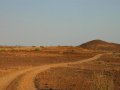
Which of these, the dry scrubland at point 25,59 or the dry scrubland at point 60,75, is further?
the dry scrubland at point 25,59

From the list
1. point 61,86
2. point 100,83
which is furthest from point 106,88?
point 61,86

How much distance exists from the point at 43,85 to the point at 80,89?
11.1 feet

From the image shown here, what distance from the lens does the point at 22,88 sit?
74.0ft

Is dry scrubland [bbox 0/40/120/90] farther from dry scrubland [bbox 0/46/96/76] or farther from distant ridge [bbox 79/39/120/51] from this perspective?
distant ridge [bbox 79/39/120/51]

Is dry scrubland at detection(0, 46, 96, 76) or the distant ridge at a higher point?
the distant ridge

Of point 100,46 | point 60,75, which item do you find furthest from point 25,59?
point 100,46

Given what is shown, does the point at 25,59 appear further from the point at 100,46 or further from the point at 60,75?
the point at 100,46

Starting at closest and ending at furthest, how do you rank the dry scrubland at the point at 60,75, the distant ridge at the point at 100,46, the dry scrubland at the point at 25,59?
1. the dry scrubland at the point at 60,75
2. the dry scrubland at the point at 25,59
3. the distant ridge at the point at 100,46

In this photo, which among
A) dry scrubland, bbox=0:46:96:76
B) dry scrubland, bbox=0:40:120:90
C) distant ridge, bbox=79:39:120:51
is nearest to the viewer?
dry scrubland, bbox=0:40:120:90

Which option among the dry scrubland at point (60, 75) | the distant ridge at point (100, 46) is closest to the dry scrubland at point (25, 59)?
the dry scrubland at point (60, 75)

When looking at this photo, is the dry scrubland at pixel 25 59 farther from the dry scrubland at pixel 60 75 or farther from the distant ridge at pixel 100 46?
the distant ridge at pixel 100 46

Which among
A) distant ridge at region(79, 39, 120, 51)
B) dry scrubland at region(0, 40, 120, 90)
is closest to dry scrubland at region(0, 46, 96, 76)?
dry scrubland at region(0, 40, 120, 90)

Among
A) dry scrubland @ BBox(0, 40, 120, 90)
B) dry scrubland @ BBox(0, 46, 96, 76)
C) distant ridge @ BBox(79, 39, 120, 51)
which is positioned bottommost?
dry scrubland @ BBox(0, 40, 120, 90)

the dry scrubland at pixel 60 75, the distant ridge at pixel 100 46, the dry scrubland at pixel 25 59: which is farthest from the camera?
the distant ridge at pixel 100 46
